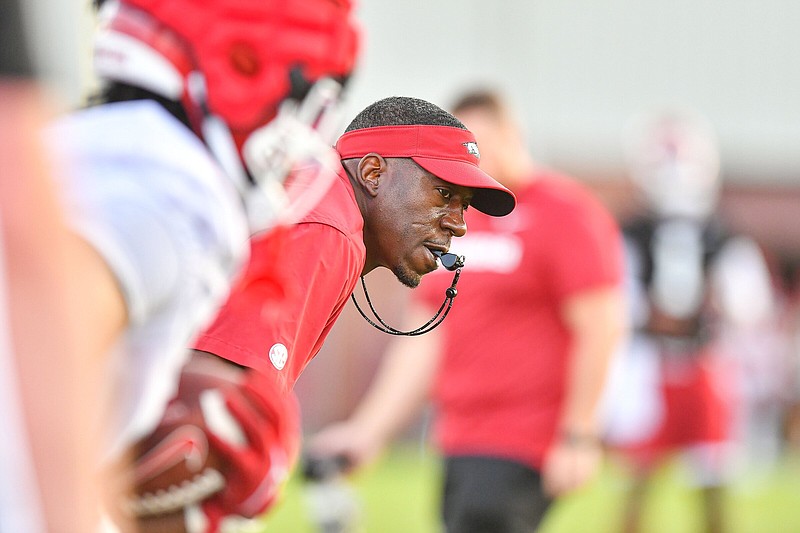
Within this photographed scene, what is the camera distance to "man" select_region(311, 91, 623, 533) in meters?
4.10

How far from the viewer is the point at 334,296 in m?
1.30

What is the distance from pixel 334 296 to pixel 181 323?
237mm

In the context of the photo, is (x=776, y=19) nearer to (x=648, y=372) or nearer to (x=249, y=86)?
(x=648, y=372)

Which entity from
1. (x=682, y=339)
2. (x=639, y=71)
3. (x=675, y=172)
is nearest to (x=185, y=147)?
(x=682, y=339)

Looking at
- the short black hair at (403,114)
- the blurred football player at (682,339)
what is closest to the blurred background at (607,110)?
the short black hair at (403,114)

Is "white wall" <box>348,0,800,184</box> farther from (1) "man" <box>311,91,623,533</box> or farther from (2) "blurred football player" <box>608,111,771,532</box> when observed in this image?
(1) "man" <box>311,91,623,533</box>

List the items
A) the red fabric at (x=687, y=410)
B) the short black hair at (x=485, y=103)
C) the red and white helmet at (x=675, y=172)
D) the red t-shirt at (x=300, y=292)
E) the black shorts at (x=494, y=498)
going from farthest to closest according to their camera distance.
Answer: the red and white helmet at (x=675, y=172) → the red fabric at (x=687, y=410) → the black shorts at (x=494, y=498) → the short black hair at (x=485, y=103) → the red t-shirt at (x=300, y=292)

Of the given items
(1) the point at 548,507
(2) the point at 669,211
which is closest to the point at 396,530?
(2) the point at 669,211

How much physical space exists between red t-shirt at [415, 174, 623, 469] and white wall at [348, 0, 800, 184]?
70.9 inches

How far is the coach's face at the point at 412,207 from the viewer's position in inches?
47.1

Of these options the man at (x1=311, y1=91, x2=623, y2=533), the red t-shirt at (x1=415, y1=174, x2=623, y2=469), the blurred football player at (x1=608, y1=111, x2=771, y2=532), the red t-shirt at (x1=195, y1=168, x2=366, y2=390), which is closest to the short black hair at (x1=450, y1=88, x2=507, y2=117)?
the man at (x1=311, y1=91, x2=623, y2=533)

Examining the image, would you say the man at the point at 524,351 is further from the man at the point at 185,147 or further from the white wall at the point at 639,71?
the man at the point at 185,147

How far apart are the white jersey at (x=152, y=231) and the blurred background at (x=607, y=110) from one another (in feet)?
0.55

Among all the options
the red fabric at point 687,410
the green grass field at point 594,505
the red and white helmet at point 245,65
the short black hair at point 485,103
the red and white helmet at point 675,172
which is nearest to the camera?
the red and white helmet at point 245,65
